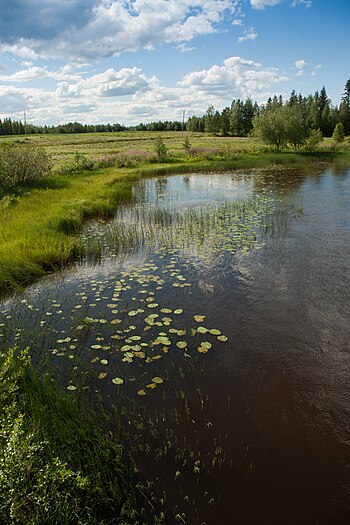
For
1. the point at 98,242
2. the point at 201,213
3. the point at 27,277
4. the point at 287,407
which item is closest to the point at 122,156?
the point at 201,213

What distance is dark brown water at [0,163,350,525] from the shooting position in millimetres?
3711

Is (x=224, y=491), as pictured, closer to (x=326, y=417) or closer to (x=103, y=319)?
(x=326, y=417)

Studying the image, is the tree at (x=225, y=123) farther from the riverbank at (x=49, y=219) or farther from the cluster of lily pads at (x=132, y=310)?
the cluster of lily pads at (x=132, y=310)

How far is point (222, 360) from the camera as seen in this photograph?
5.73 metres

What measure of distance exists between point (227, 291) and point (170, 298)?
55.4 inches

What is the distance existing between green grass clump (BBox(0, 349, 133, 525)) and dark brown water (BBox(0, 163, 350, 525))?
391mm

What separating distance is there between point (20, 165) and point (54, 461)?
63.0 feet

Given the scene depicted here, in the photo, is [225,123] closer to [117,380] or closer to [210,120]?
[210,120]

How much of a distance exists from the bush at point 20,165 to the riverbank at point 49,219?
751mm

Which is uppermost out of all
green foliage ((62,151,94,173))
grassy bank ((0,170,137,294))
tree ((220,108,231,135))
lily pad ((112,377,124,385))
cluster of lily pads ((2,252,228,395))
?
tree ((220,108,231,135))

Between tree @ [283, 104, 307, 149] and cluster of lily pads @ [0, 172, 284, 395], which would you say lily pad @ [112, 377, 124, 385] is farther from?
tree @ [283, 104, 307, 149]

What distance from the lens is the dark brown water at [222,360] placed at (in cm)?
371

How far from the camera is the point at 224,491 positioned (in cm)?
364

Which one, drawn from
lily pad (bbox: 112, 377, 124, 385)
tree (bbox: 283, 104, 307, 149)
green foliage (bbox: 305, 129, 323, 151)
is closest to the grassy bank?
lily pad (bbox: 112, 377, 124, 385)
